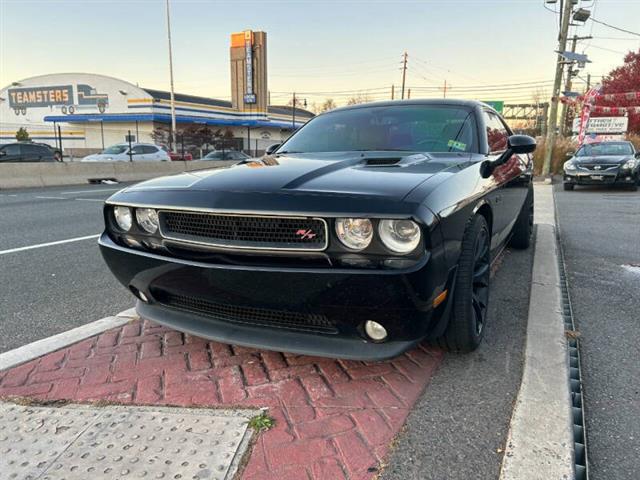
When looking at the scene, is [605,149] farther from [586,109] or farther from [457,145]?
[457,145]

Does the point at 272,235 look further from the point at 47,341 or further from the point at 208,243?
the point at 47,341

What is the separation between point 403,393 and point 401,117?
213 centimetres

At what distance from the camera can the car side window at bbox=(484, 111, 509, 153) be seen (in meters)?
3.57

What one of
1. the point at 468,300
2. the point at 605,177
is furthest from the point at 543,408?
the point at 605,177

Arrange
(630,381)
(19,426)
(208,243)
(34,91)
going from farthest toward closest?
(34,91), (630,381), (208,243), (19,426)

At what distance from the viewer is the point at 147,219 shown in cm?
244

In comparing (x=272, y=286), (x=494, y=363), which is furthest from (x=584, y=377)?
(x=272, y=286)

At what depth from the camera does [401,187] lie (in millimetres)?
2020

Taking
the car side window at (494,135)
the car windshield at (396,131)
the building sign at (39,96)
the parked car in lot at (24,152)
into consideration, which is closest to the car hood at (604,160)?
the car side window at (494,135)

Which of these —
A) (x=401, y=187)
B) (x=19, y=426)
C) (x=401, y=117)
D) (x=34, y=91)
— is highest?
(x=34, y=91)

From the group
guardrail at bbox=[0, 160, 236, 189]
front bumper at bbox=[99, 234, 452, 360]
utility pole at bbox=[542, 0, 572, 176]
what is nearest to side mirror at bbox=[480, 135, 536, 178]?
front bumper at bbox=[99, 234, 452, 360]

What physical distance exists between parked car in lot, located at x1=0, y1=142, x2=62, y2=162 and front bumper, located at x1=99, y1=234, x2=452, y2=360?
60.0ft

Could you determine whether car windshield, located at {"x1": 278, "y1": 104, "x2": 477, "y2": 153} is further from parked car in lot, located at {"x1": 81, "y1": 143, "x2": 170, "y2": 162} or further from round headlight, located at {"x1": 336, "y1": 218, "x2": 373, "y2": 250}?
parked car in lot, located at {"x1": 81, "y1": 143, "x2": 170, "y2": 162}

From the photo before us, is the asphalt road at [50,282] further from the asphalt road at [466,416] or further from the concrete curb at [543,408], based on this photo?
the concrete curb at [543,408]
